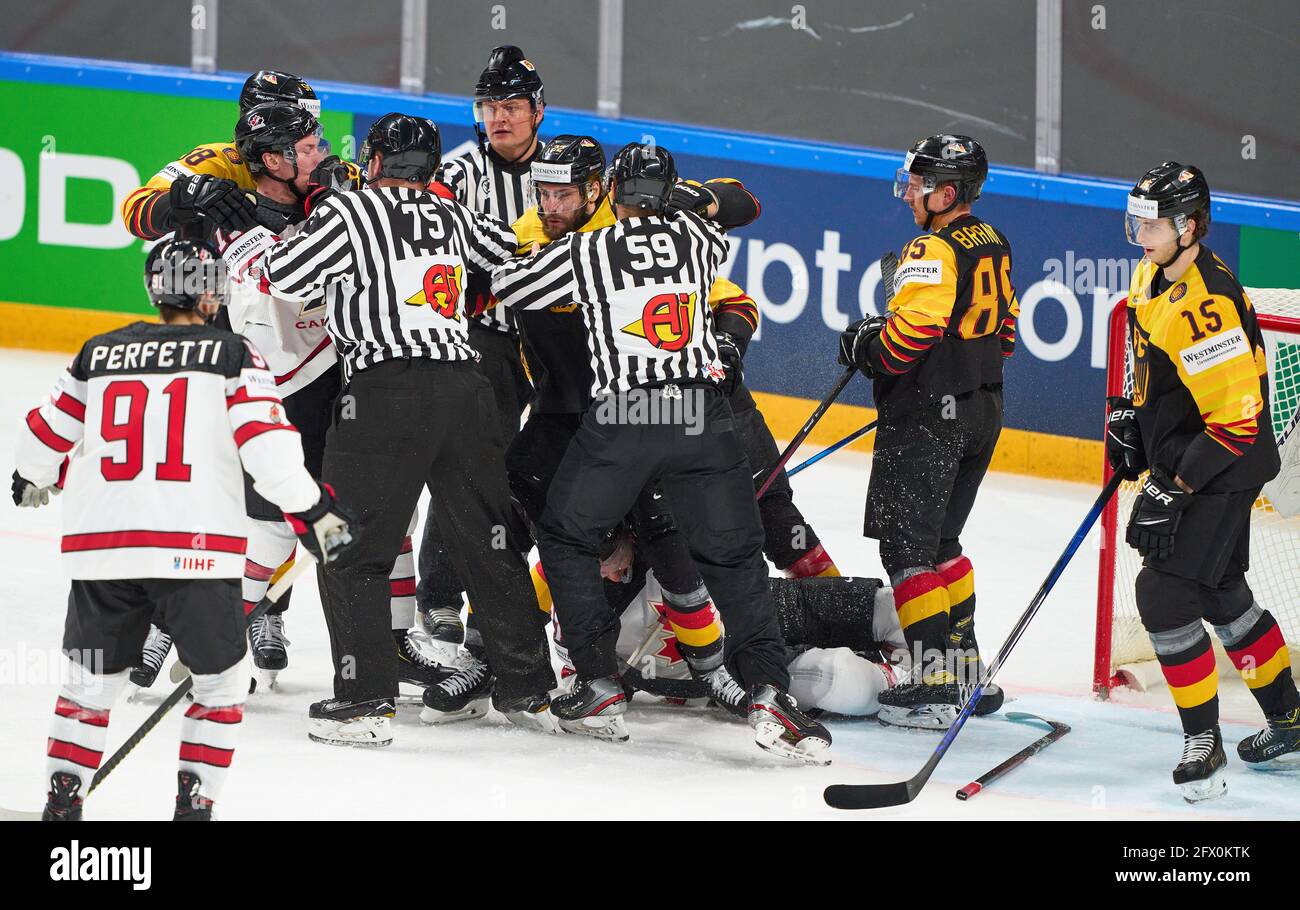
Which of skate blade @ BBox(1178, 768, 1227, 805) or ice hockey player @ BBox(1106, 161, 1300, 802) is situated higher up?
ice hockey player @ BBox(1106, 161, 1300, 802)

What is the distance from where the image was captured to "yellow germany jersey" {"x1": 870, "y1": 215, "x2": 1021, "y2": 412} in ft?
16.1

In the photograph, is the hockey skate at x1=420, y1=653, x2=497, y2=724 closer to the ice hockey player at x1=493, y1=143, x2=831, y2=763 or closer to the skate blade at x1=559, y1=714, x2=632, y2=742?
the skate blade at x1=559, y1=714, x2=632, y2=742

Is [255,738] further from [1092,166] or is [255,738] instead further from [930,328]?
[1092,166]

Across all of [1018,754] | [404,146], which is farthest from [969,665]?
[404,146]

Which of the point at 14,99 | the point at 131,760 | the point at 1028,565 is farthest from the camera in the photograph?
the point at 14,99

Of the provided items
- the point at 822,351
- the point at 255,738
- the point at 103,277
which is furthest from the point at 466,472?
the point at 103,277

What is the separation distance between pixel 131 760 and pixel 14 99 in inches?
218

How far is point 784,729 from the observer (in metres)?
4.61

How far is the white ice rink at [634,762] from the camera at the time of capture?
170 inches

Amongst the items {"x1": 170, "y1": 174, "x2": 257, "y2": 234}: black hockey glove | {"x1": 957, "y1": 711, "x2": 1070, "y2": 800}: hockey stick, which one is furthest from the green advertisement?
{"x1": 957, "y1": 711, "x2": 1070, "y2": 800}: hockey stick

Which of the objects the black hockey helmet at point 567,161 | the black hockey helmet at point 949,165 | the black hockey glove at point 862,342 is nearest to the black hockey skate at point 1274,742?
the black hockey glove at point 862,342
